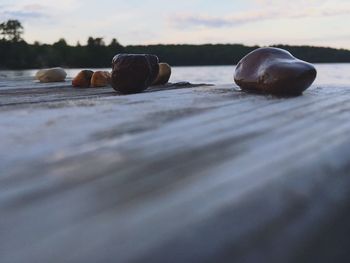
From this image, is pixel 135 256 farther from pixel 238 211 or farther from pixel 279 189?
pixel 279 189

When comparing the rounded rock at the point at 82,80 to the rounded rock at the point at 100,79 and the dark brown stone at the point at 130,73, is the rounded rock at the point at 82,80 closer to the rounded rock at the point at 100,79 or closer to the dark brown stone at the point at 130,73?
the rounded rock at the point at 100,79

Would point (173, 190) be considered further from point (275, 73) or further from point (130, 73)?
point (130, 73)

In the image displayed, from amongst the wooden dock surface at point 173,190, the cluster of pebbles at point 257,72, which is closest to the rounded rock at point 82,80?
the cluster of pebbles at point 257,72

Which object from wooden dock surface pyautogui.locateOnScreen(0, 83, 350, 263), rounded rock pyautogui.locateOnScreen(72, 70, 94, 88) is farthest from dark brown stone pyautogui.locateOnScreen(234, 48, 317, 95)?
rounded rock pyautogui.locateOnScreen(72, 70, 94, 88)

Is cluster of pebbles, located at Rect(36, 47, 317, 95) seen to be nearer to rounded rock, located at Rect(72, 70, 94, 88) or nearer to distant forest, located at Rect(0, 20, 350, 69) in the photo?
rounded rock, located at Rect(72, 70, 94, 88)

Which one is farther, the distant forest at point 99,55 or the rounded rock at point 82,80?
the distant forest at point 99,55

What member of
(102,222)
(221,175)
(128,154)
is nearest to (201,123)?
(128,154)
